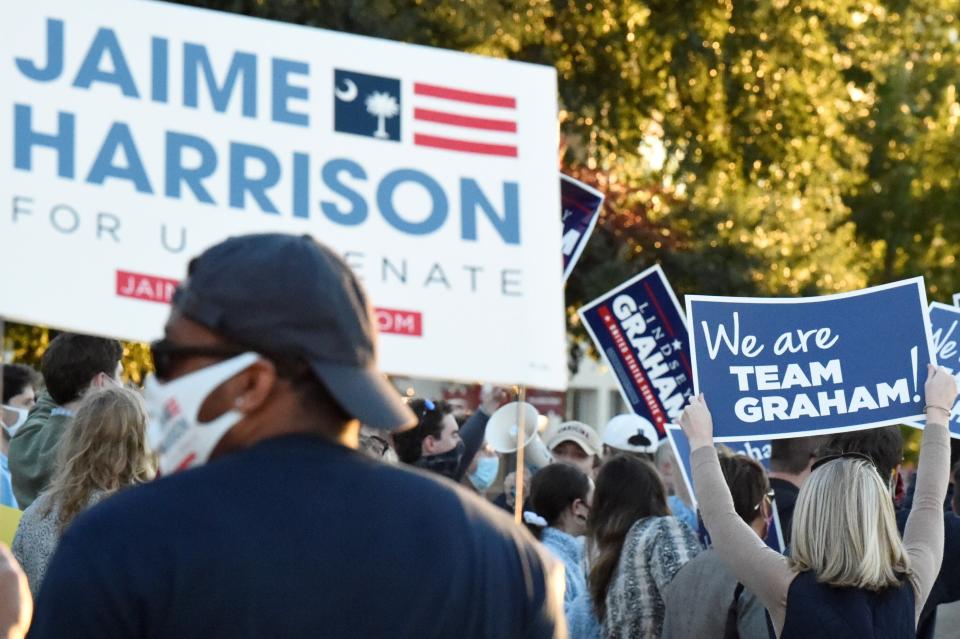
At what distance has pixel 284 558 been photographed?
2188 mm

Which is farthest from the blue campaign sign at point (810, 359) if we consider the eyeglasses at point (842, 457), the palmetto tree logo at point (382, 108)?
the palmetto tree logo at point (382, 108)

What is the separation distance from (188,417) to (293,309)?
0.21 meters

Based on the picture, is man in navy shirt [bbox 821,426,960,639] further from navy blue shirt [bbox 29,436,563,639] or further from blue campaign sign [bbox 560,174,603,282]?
navy blue shirt [bbox 29,436,563,639]

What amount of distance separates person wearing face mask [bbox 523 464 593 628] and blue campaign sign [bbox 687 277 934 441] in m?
1.37

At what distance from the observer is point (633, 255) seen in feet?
65.0

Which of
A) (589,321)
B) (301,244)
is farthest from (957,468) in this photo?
(301,244)

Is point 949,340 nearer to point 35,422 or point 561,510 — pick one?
point 561,510

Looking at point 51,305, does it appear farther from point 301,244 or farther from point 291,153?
point 301,244

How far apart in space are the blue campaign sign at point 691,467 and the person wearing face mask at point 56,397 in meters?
2.01

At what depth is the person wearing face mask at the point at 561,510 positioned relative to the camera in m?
7.00

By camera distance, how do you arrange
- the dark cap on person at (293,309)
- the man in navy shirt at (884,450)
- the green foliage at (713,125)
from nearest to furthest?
1. the dark cap on person at (293,309)
2. the man in navy shirt at (884,450)
3. the green foliage at (713,125)

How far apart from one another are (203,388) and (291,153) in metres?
1.56

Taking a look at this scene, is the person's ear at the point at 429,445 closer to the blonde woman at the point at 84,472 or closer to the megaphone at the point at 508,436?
the megaphone at the point at 508,436

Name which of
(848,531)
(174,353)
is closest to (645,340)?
(848,531)
